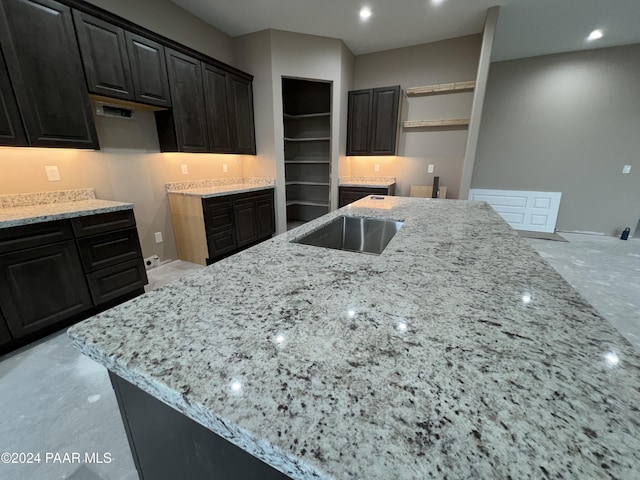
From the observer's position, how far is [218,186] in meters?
3.65

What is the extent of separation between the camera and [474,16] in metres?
3.20

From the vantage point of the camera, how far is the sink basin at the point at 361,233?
1.61 m

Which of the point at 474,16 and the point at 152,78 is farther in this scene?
the point at 474,16

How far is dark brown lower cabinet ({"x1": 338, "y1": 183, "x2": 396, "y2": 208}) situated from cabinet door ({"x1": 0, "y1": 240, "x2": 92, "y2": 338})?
3.46m

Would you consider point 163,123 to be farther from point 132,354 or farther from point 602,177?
point 602,177

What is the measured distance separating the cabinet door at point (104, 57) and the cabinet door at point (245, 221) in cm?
151

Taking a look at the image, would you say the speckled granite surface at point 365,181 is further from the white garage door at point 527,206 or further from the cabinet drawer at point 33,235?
the cabinet drawer at point 33,235

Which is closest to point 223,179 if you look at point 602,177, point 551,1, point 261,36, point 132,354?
point 261,36

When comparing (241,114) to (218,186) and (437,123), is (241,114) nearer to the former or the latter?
(218,186)

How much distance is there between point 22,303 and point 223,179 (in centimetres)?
251

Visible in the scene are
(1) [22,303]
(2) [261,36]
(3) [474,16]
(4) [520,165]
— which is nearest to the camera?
(1) [22,303]

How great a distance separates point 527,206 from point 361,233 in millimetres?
4668

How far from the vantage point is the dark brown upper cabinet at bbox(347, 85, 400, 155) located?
4.07 meters

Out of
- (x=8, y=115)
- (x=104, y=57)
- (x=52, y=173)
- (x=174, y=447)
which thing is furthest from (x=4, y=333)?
(x=104, y=57)
